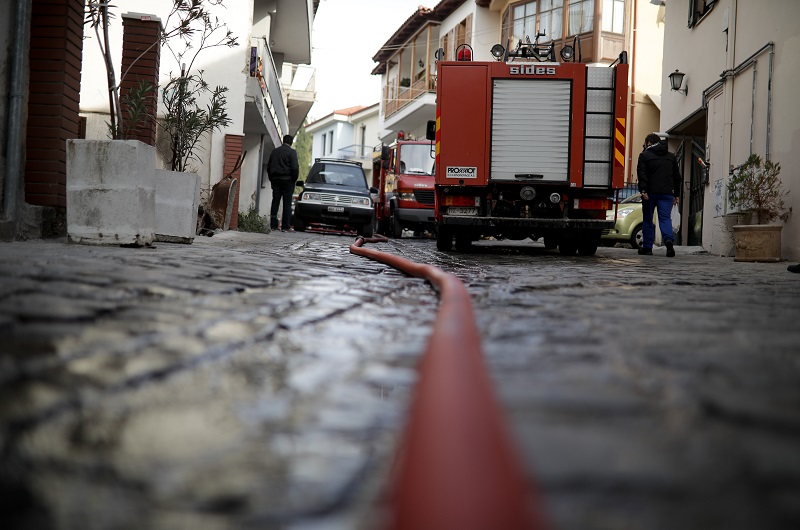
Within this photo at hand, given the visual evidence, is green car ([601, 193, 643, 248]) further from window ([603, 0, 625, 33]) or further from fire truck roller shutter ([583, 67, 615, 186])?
window ([603, 0, 625, 33])

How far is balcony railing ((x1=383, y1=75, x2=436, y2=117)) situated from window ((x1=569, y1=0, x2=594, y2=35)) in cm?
730

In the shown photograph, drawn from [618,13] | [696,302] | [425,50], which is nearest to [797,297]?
[696,302]

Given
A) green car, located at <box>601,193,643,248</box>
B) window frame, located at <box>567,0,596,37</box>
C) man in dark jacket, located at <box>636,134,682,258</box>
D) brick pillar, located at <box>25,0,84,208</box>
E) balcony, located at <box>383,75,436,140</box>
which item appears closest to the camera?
brick pillar, located at <box>25,0,84,208</box>

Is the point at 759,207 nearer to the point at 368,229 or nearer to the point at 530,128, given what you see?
the point at 530,128

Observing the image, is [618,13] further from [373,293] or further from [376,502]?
[376,502]

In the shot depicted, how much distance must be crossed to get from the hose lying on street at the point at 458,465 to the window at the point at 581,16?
2994cm

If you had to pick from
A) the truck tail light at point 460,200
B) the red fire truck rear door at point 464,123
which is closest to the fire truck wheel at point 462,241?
the truck tail light at point 460,200

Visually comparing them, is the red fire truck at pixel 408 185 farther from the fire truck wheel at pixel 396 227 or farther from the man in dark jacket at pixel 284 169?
the man in dark jacket at pixel 284 169

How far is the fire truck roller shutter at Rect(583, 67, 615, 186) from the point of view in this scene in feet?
42.2

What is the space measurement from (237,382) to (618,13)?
98.0ft

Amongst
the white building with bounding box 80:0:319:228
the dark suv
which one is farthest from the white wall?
the dark suv

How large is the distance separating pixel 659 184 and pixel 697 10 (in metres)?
5.58

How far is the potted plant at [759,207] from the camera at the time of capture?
11859mm

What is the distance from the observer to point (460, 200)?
1301 centimetres
